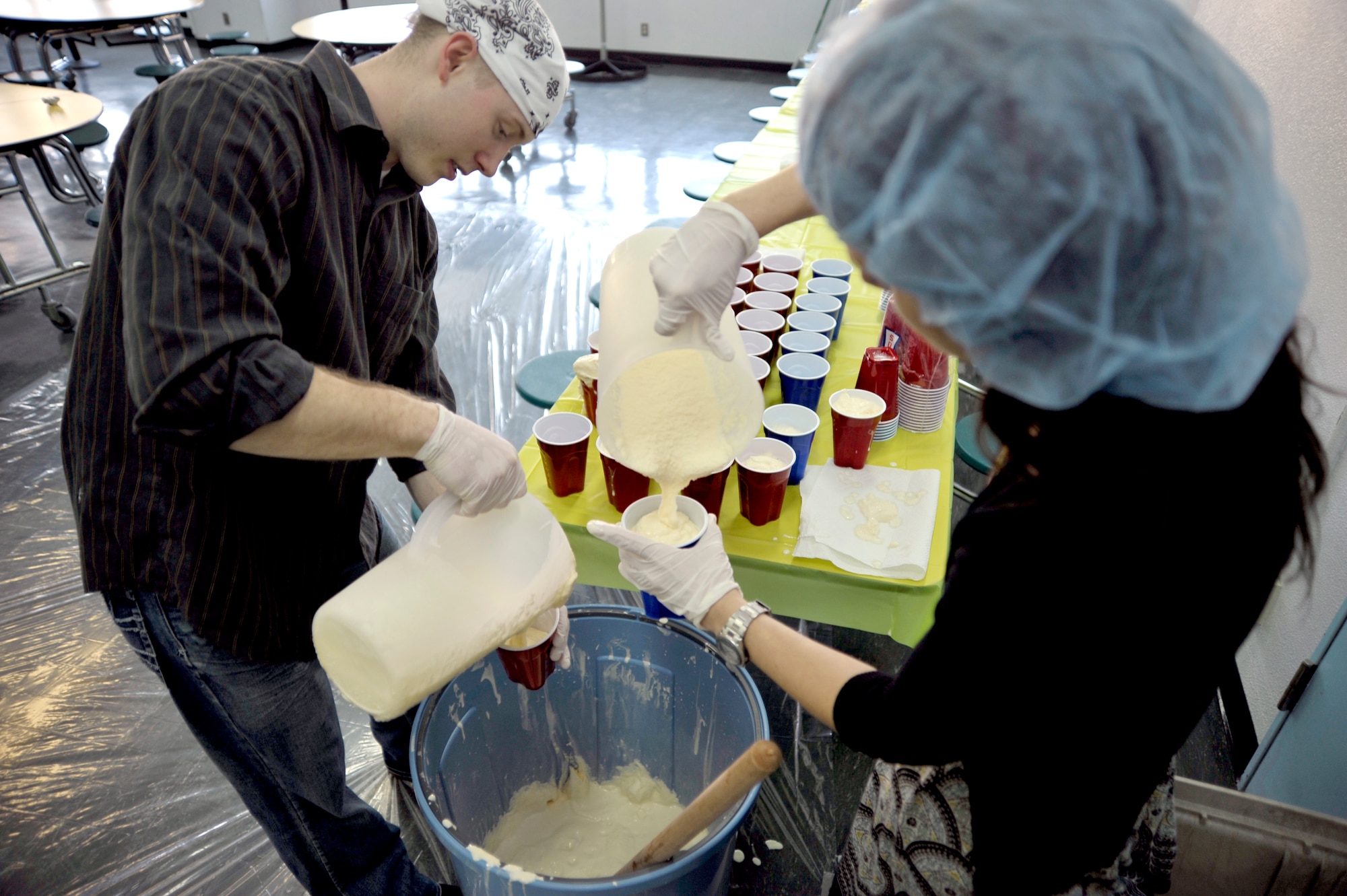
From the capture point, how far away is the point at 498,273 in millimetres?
4438

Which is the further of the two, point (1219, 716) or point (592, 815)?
point (1219, 716)

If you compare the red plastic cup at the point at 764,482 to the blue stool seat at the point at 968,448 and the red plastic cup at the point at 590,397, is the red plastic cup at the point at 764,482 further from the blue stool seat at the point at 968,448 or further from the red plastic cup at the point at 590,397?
the blue stool seat at the point at 968,448

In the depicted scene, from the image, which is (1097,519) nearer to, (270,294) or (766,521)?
(766,521)

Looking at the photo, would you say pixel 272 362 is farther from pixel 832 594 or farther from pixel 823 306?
pixel 823 306

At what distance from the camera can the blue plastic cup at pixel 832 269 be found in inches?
95.4

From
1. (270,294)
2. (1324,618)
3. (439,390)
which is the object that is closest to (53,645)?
(439,390)

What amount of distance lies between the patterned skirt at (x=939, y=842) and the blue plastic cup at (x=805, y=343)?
41.0 inches

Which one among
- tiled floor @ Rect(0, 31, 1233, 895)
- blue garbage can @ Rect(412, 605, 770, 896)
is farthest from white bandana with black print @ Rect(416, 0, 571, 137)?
tiled floor @ Rect(0, 31, 1233, 895)

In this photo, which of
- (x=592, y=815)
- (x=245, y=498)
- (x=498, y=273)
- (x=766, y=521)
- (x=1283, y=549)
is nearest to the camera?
(x=1283, y=549)

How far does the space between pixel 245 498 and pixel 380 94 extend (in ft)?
2.08

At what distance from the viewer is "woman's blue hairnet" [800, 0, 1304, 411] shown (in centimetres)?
57

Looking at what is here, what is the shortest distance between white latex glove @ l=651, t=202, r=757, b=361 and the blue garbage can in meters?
0.60

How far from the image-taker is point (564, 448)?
1566 millimetres

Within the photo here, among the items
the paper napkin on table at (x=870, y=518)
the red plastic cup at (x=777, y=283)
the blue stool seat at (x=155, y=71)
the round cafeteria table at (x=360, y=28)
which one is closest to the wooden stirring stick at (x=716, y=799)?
the paper napkin on table at (x=870, y=518)
